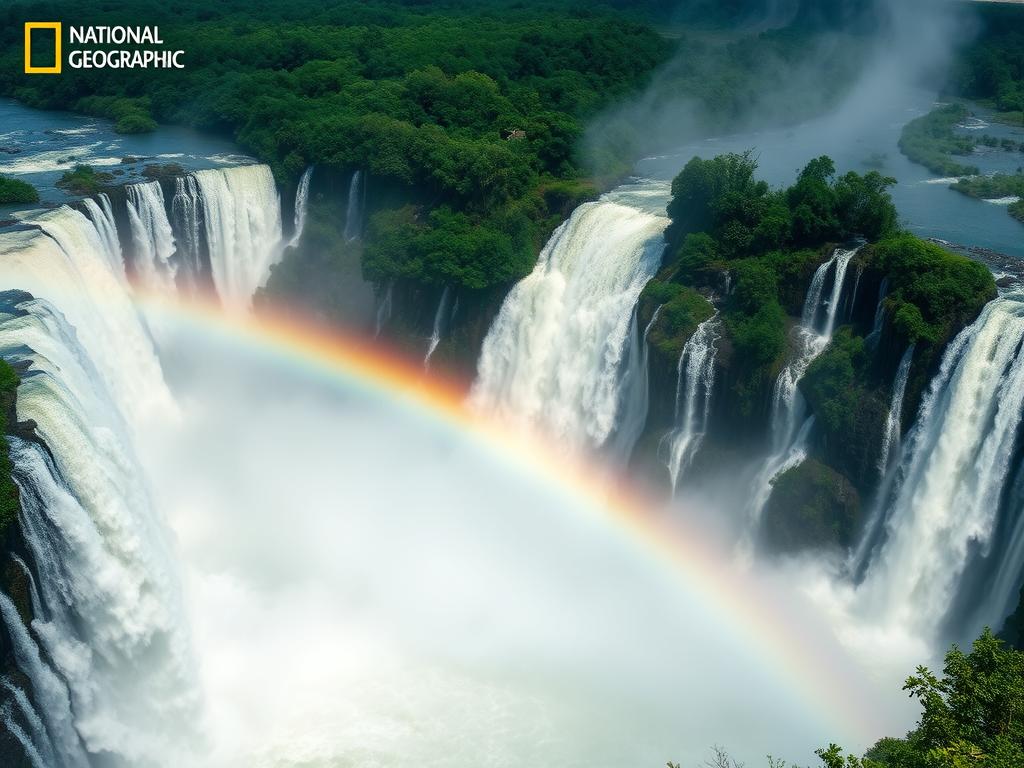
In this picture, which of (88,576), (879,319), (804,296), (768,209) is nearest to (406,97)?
(768,209)

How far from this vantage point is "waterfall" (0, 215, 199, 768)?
17609mm

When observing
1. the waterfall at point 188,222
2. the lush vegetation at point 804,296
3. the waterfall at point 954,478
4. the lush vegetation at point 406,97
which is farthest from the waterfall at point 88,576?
the waterfall at point 954,478

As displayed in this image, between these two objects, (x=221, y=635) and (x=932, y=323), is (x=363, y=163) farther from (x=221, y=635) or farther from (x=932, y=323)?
(x=932, y=323)

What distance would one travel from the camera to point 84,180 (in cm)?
3469

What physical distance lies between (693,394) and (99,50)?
45950 millimetres

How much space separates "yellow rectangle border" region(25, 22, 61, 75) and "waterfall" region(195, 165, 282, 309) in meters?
24.1

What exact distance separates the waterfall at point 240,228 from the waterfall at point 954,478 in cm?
2409

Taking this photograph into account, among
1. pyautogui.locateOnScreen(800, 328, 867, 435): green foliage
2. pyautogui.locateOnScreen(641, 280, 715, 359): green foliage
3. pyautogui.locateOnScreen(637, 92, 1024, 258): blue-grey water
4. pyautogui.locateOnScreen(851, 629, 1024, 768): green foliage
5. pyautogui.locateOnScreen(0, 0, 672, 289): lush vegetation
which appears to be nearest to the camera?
pyautogui.locateOnScreen(851, 629, 1024, 768): green foliage

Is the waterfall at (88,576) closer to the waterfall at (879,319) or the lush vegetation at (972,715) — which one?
the lush vegetation at (972,715)

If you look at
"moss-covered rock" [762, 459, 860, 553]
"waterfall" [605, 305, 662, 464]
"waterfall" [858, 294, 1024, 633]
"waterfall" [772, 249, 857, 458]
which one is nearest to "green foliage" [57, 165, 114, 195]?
"waterfall" [605, 305, 662, 464]

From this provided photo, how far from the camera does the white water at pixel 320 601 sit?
19.2 meters

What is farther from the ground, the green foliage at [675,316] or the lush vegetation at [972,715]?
the green foliage at [675,316]

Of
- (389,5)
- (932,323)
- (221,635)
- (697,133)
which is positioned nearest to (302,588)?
(221,635)

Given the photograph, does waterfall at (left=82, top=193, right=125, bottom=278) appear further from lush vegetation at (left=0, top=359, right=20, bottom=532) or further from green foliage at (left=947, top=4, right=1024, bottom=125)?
green foliage at (left=947, top=4, right=1024, bottom=125)
